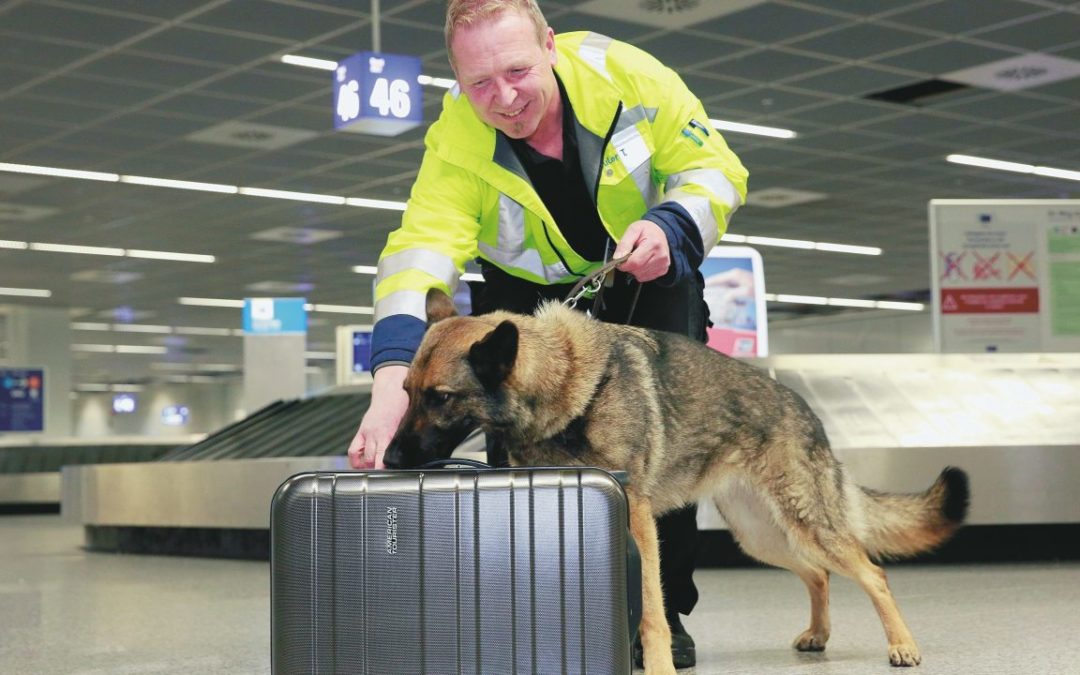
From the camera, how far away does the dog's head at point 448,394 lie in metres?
2.26

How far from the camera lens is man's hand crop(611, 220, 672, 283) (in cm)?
242

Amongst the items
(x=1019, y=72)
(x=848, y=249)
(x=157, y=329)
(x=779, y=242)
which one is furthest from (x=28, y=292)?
(x=1019, y=72)

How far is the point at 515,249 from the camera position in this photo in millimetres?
2824

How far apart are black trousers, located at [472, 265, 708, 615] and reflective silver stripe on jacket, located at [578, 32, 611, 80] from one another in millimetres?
446

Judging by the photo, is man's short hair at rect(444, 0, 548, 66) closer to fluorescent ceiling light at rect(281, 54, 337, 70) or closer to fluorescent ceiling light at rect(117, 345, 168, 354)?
fluorescent ceiling light at rect(281, 54, 337, 70)

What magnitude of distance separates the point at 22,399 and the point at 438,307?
2193cm

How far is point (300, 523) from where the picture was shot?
2.15 meters

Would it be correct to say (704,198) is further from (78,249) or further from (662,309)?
(78,249)

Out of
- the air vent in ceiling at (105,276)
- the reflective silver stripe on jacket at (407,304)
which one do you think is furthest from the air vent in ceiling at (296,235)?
the reflective silver stripe on jacket at (407,304)

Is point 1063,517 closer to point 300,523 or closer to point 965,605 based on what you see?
point 965,605

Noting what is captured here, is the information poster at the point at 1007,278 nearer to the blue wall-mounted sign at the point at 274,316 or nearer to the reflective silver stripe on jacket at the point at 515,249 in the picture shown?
the reflective silver stripe on jacket at the point at 515,249

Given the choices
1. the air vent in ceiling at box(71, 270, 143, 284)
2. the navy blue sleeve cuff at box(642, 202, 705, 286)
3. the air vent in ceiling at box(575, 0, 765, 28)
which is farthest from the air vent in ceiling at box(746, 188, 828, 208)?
the navy blue sleeve cuff at box(642, 202, 705, 286)

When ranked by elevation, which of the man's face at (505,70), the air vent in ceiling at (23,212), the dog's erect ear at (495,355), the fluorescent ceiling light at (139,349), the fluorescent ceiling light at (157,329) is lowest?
the dog's erect ear at (495,355)

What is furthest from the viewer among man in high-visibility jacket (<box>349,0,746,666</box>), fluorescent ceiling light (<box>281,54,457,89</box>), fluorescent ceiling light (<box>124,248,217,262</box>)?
fluorescent ceiling light (<box>124,248,217,262</box>)
